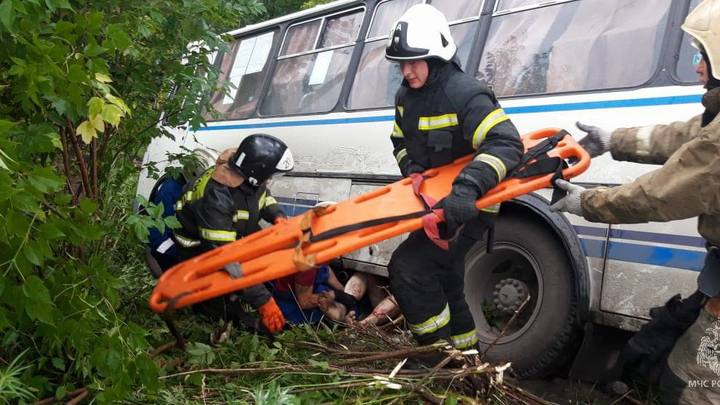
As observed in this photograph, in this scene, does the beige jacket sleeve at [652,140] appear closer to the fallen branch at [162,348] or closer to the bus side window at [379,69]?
the bus side window at [379,69]

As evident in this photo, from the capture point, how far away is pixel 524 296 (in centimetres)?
384

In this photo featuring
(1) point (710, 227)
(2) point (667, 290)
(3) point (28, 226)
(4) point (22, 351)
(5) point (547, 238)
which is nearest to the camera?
(3) point (28, 226)

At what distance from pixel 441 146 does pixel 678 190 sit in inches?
46.2

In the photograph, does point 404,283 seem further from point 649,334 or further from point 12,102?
point 12,102

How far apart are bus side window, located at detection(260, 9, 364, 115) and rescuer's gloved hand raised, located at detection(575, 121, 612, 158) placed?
261 centimetres

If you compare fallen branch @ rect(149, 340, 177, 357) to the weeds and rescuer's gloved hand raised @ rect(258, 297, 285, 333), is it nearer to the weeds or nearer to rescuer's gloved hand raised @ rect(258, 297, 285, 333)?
rescuer's gloved hand raised @ rect(258, 297, 285, 333)

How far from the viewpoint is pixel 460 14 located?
457cm

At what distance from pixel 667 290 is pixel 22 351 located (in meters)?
3.09

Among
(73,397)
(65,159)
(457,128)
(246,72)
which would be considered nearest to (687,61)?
(457,128)

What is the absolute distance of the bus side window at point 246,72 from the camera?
6398mm

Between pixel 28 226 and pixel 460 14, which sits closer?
pixel 28 226

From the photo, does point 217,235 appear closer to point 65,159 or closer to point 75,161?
point 75,161

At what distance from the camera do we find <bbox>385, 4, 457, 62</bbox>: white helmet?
118 inches

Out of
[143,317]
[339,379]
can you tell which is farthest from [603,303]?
[143,317]
